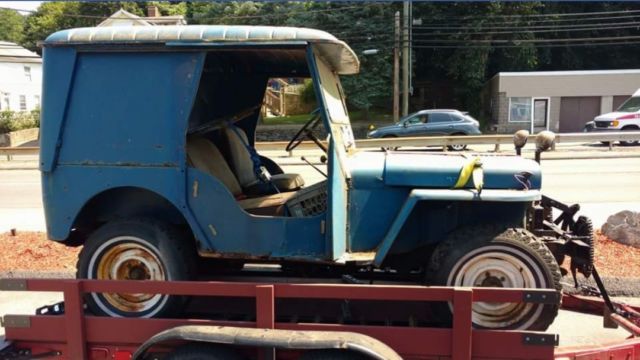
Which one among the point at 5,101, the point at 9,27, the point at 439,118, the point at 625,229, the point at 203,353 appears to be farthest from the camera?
the point at 9,27

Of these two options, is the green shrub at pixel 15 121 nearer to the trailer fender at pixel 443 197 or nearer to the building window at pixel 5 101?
the building window at pixel 5 101

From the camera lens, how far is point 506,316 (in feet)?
11.3

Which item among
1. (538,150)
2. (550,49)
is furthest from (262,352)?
(550,49)

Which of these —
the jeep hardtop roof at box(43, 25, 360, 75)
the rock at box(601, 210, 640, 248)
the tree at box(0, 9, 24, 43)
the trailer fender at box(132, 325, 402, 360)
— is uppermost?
the tree at box(0, 9, 24, 43)

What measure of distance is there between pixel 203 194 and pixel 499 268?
2.02 metres

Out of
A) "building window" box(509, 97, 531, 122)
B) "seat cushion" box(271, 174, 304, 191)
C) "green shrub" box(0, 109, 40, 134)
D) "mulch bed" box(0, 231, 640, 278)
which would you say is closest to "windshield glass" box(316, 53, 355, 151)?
"seat cushion" box(271, 174, 304, 191)

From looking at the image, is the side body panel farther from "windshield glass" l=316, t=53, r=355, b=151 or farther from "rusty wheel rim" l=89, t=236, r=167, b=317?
"windshield glass" l=316, t=53, r=355, b=151

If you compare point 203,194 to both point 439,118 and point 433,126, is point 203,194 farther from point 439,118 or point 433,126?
point 439,118

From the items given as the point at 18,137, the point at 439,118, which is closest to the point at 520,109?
the point at 439,118

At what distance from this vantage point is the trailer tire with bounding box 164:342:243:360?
300cm

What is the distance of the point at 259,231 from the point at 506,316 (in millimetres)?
1717

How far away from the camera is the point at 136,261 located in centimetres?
375

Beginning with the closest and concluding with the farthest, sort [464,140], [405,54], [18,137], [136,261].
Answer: [136,261], [464,140], [18,137], [405,54]

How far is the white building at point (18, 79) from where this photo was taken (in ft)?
132
